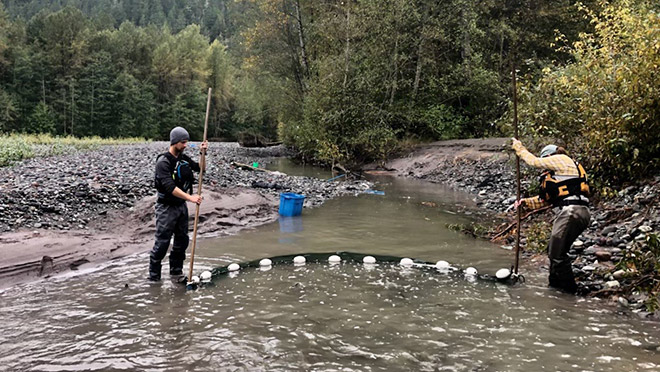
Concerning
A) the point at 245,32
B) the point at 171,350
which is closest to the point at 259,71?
the point at 245,32

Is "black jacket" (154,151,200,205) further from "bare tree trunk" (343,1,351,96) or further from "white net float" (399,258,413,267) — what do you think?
"bare tree trunk" (343,1,351,96)

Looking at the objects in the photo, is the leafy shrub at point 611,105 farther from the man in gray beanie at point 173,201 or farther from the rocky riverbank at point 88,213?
the man in gray beanie at point 173,201

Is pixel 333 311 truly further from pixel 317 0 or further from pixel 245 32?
pixel 245 32

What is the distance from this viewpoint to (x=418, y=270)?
736 cm

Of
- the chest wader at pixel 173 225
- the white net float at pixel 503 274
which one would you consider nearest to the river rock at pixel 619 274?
the white net float at pixel 503 274

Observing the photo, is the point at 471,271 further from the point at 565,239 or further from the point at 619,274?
the point at 619,274

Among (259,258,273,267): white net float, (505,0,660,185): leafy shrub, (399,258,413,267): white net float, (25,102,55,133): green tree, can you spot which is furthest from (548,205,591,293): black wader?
Result: (25,102,55,133): green tree

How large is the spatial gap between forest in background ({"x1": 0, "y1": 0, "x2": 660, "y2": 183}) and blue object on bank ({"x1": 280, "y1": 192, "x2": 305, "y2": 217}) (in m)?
5.51

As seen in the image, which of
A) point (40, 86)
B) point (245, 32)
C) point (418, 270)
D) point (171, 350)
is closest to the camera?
point (171, 350)

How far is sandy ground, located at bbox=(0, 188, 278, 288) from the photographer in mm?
6816

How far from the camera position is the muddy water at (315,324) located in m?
4.18

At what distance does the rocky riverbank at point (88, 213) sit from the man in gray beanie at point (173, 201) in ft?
5.70

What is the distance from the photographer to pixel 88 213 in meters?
9.77

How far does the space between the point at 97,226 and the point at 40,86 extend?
176ft
